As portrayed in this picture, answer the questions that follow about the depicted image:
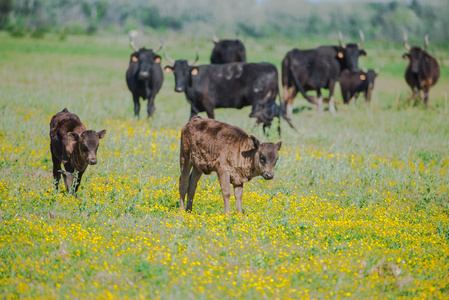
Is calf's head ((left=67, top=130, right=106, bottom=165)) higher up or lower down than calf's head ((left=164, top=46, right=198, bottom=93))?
lower down

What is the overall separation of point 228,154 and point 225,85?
21.4 ft

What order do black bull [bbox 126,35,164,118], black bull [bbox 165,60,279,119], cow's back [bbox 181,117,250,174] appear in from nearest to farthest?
cow's back [bbox 181,117,250,174]
black bull [bbox 165,60,279,119]
black bull [bbox 126,35,164,118]

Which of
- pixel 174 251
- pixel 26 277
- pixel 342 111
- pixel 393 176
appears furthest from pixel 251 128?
pixel 26 277

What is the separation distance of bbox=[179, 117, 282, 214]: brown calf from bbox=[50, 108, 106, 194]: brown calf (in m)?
1.29

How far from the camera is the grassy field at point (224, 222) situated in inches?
216

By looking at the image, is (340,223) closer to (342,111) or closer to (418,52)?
(342,111)

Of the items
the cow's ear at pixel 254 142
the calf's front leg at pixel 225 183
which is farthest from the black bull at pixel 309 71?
the calf's front leg at pixel 225 183

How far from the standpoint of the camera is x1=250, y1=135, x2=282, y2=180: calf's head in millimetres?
7188

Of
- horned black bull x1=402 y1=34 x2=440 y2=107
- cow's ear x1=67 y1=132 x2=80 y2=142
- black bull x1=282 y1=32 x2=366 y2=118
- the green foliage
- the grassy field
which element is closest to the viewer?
the grassy field

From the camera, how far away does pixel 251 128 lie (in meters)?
13.7

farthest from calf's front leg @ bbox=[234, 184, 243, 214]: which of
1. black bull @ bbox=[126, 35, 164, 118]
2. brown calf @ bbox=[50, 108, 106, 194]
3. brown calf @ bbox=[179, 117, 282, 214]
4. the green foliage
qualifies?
the green foliage

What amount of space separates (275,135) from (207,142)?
18.5 ft

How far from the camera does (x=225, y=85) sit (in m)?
13.8

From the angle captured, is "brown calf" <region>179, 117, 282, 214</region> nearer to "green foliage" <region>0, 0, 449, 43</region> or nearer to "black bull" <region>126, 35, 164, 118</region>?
"black bull" <region>126, 35, 164, 118</region>
